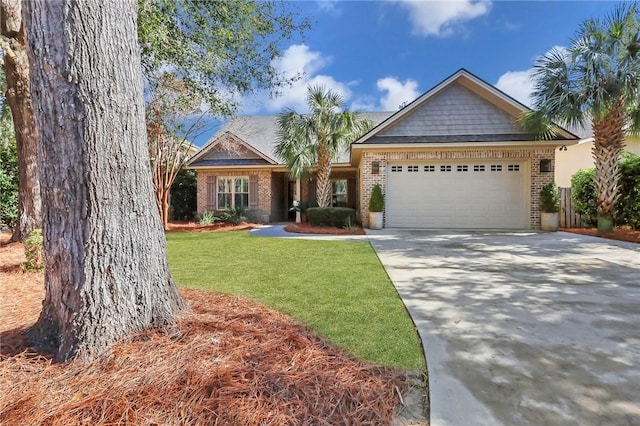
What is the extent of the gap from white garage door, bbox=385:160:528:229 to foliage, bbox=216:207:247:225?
7870 mm

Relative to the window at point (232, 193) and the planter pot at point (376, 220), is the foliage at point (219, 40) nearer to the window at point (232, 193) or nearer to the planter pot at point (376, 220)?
the planter pot at point (376, 220)

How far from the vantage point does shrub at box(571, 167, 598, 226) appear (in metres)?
11.6

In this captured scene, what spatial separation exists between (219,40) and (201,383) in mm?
7648

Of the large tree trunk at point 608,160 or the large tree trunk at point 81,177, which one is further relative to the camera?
the large tree trunk at point 608,160

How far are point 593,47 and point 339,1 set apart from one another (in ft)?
26.2

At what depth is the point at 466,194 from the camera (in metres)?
12.1

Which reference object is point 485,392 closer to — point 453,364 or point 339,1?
point 453,364

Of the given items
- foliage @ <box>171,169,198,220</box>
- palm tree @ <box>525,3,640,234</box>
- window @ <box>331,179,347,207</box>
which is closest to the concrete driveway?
palm tree @ <box>525,3,640,234</box>

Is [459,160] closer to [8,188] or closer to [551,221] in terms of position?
[551,221]

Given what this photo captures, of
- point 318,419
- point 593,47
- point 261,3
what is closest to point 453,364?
point 318,419

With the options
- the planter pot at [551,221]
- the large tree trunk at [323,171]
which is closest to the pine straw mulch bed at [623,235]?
the planter pot at [551,221]

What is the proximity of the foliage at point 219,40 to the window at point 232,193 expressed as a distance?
8.73 meters

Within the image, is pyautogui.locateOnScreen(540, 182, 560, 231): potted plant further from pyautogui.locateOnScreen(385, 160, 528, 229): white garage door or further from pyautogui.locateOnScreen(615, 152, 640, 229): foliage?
pyautogui.locateOnScreen(615, 152, 640, 229): foliage

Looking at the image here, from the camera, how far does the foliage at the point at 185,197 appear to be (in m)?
17.9
